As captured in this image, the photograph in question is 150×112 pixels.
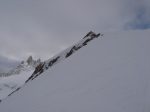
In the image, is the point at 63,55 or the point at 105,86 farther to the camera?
the point at 63,55

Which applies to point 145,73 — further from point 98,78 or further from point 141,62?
point 98,78

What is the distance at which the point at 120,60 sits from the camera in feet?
45.8

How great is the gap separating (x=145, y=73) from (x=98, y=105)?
3.29 m

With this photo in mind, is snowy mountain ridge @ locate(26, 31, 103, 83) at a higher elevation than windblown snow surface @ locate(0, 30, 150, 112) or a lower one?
higher

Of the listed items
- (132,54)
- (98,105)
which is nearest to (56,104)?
(98,105)

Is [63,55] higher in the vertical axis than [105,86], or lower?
higher

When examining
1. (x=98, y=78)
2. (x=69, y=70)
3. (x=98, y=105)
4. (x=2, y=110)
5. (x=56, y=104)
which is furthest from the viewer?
(x=69, y=70)

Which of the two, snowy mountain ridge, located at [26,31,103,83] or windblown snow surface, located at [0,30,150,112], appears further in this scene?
snowy mountain ridge, located at [26,31,103,83]

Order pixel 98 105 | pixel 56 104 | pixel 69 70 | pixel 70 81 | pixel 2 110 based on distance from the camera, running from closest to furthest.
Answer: pixel 98 105
pixel 56 104
pixel 70 81
pixel 2 110
pixel 69 70

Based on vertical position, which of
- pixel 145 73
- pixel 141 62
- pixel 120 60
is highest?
pixel 120 60

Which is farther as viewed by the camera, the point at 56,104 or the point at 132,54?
the point at 132,54

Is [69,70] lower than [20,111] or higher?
higher

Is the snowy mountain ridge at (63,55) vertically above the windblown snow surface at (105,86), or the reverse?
the snowy mountain ridge at (63,55)

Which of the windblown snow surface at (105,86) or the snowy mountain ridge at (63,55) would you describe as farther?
the snowy mountain ridge at (63,55)
